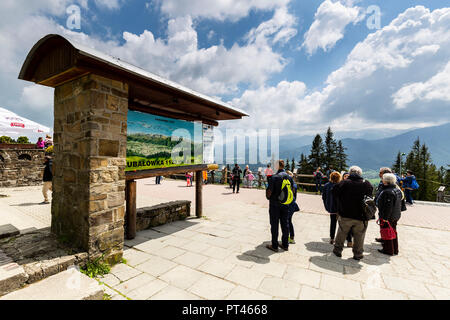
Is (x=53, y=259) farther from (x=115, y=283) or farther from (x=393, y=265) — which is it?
(x=393, y=265)

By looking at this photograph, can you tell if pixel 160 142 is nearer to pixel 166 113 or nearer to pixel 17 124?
pixel 166 113

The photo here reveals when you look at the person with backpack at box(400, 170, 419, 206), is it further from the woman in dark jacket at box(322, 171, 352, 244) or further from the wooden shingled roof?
→ the wooden shingled roof

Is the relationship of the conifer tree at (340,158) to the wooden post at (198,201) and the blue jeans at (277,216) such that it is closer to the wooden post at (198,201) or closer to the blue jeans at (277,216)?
the wooden post at (198,201)

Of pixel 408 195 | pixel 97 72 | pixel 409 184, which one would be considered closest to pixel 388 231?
pixel 97 72

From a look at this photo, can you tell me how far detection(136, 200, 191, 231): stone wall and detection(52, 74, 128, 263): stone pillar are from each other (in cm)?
167

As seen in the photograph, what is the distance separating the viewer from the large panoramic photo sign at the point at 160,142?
434 centimetres

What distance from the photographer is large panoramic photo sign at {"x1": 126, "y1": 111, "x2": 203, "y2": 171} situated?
434 centimetres

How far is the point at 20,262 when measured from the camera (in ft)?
9.29

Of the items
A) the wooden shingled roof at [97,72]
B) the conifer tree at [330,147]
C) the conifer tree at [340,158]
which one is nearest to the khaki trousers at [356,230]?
the wooden shingled roof at [97,72]

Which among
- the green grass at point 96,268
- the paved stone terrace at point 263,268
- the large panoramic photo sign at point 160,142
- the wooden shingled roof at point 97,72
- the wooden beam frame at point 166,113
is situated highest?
the wooden shingled roof at point 97,72

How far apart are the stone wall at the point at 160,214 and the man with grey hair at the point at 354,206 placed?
436cm

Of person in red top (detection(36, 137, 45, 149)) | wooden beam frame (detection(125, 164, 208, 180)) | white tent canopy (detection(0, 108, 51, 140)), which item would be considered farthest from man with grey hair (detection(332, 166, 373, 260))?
person in red top (detection(36, 137, 45, 149))
